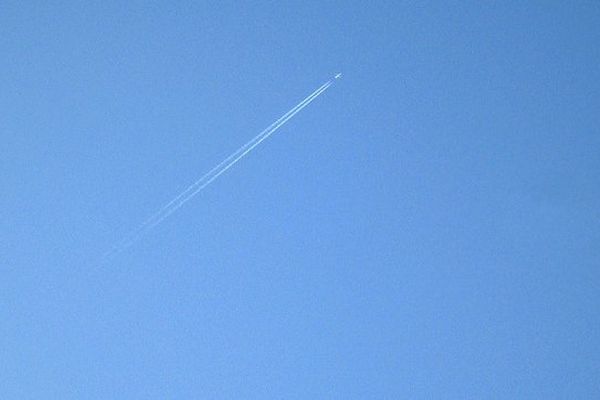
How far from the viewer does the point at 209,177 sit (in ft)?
7.32

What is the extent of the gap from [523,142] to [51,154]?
163 centimetres

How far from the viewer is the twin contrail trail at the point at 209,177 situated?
2162mm

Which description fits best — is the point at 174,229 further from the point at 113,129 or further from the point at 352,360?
the point at 352,360

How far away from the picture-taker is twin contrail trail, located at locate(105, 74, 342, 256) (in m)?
2.16

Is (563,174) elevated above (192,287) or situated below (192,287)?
below

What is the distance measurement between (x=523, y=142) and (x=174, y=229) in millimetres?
1259

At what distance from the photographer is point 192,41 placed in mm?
2258

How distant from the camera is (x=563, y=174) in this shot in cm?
231

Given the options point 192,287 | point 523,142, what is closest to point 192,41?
point 192,287

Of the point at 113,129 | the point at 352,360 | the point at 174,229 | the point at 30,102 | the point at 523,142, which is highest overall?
the point at 30,102

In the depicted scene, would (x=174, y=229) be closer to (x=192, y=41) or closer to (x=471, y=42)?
(x=192, y=41)

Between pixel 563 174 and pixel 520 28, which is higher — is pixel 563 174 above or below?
below

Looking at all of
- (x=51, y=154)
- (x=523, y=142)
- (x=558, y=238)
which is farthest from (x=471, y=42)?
(x=51, y=154)

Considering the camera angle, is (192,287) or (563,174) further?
(563,174)
